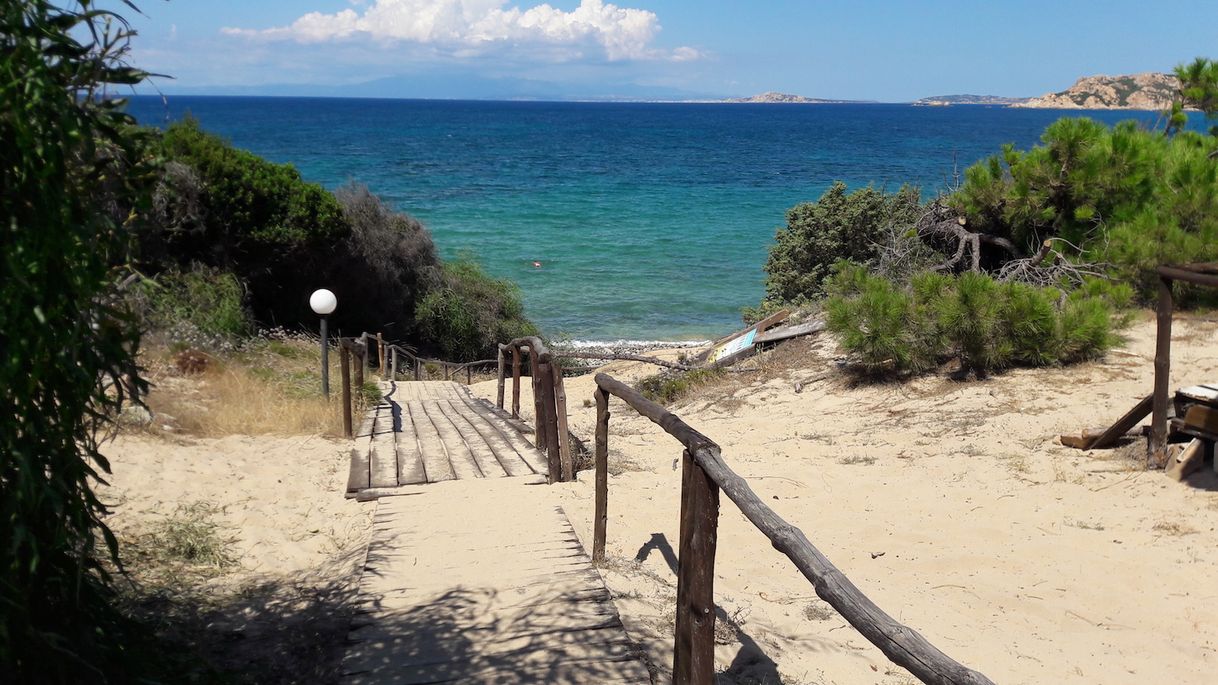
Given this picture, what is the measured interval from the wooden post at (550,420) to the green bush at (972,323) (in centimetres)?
410

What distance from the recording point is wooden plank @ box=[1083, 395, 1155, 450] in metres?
6.66

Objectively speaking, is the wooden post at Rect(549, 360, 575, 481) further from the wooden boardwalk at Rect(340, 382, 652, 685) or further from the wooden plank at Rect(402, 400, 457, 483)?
the wooden plank at Rect(402, 400, 457, 483)

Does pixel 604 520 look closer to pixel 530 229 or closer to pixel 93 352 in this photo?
pixel 93 352

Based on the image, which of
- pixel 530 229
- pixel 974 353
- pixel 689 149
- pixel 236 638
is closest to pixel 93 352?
pixel 236 638

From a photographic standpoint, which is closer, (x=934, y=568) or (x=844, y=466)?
(x=934, y=568)

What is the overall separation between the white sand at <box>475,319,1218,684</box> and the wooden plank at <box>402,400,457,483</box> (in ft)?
3.44

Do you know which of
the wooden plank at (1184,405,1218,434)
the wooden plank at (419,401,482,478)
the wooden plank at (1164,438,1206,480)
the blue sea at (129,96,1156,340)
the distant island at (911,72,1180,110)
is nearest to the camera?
the wooden plank at (1184,405,1218,434)

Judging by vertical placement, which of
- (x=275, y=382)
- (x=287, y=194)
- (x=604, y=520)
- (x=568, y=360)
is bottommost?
(x=568, y=360)

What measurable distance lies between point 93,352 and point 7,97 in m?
0.67

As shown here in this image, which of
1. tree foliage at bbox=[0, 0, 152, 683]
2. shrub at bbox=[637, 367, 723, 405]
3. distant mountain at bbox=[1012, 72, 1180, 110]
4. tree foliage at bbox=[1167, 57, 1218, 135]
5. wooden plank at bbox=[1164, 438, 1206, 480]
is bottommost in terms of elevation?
shrub at bbox=[637, 367, 723, 405]

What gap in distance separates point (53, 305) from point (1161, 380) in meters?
6.53

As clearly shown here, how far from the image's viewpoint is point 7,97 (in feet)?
7.20

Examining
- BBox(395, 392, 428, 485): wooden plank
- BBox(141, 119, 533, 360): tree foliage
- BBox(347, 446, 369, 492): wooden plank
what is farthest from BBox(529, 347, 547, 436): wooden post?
BBox(141, 119, 533, 360): tree foliage

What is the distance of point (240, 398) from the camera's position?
925 cm
